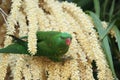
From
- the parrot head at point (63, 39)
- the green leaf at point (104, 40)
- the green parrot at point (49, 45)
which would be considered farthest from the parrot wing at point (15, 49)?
the green leaf at point (104, 40)

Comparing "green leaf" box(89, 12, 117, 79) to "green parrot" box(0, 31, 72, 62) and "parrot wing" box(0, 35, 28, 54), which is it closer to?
"green parrot" box(0, 31, 72, 62)

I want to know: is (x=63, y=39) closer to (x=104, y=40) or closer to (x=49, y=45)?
(x=49, y=45)

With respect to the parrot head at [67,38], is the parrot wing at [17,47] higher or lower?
lower

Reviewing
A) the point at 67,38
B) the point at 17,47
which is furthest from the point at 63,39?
the point at 17,47

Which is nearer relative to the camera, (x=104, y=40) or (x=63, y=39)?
(x=63, y=39)

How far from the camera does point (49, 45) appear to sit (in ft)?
3.19

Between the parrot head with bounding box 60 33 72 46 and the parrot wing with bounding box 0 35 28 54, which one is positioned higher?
the parrot head with bounding box 60 33 72 46

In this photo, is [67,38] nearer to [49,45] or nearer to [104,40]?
[49,45]

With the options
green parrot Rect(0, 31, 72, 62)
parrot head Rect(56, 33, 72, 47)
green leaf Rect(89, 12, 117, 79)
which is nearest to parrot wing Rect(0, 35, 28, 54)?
green parrot Rect(0, 31, 72, 62)

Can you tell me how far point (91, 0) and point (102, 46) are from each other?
0.33 meters

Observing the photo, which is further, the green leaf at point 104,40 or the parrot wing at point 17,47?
the green leaf at point 104,40

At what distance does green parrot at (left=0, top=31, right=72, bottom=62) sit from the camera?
956mm

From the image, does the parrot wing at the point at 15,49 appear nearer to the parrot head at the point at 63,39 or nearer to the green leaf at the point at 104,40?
the parrot head at the point at 63,39

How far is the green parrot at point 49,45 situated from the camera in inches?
37.6
